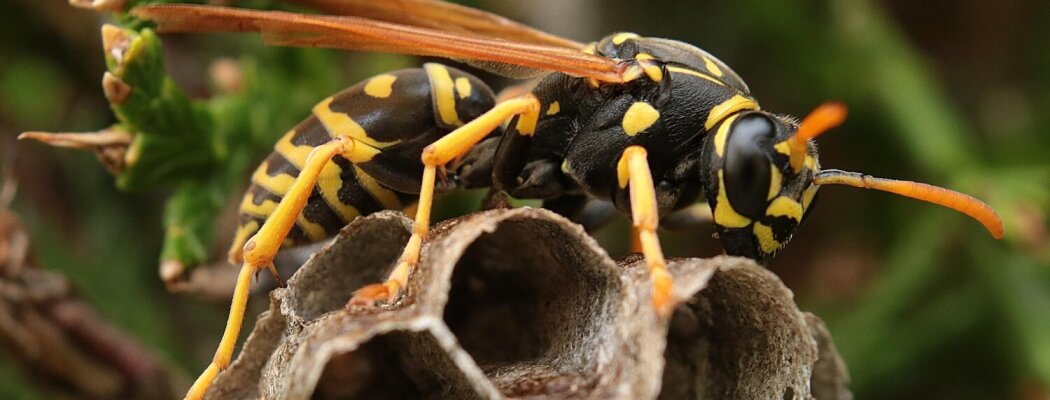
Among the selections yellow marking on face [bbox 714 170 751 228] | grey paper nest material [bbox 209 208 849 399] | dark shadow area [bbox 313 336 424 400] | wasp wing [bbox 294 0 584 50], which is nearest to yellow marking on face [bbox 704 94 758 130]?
yellow marking on face [bbox 714 170 751 228]

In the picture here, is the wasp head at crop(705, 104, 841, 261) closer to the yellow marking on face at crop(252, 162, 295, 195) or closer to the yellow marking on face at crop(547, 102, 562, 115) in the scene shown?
the yellow marking on face at crop(547, 102, 562, 115)

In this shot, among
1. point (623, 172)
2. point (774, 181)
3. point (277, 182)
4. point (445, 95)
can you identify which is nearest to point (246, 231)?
point (277, 182)

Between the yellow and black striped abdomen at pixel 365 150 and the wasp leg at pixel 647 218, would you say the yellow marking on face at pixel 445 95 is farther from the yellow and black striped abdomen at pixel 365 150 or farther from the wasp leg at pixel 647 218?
the wasp leg at pixel 647 218

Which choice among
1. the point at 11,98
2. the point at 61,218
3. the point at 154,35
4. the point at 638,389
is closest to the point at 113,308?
the point at 61,218

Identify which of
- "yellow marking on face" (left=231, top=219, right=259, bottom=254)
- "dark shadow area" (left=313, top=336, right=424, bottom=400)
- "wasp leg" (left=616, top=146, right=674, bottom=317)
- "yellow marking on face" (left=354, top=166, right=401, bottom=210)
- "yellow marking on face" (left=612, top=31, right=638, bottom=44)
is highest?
"yellow marking on face" (left=612, top=31, right=638, bottom=44)

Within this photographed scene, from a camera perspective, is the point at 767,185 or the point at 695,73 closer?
the point at 767,185

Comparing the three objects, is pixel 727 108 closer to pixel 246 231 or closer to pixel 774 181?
pixel 774 181
